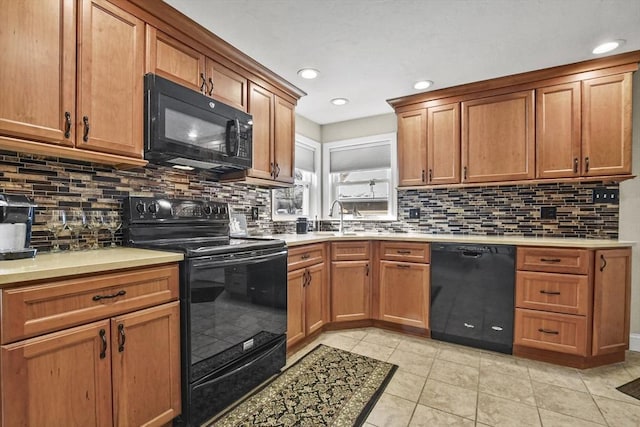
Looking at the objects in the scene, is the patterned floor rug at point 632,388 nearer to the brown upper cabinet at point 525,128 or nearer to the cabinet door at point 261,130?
the brown upper cabinet at point 525,128

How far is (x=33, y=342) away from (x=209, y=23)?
1.91m

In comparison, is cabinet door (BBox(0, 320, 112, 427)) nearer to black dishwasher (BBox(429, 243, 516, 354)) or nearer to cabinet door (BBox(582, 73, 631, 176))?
black dishwasher (BBox(429, 243, 516, 354))

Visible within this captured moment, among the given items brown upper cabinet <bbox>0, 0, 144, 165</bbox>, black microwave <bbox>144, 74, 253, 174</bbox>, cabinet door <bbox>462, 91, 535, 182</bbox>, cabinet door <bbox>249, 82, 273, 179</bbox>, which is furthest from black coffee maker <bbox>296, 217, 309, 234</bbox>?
brown upper cabinet <bbox>0, 0, 144, 165</bbox>

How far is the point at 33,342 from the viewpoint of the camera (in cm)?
109

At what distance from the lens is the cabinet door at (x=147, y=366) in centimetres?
133

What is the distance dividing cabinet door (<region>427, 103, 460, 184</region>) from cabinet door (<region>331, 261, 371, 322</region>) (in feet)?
3.74

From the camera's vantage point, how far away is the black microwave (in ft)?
5.88

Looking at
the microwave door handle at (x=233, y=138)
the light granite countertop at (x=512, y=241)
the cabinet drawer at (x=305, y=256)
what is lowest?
the cabinet drawer at (x=305, y=256)

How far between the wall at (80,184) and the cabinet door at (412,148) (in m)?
1.93

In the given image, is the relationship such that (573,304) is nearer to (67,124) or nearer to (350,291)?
(350,291)

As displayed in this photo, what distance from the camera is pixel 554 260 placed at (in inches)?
92.0

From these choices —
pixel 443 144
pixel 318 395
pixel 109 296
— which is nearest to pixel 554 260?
pixel 443 144

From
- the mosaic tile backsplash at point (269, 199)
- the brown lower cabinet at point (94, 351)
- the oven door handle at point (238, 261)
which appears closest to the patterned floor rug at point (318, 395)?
the brown lower cabinet at point (94, 351)

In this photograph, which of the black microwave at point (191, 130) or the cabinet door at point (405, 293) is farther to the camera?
the cabinet door at point (405, 293)
